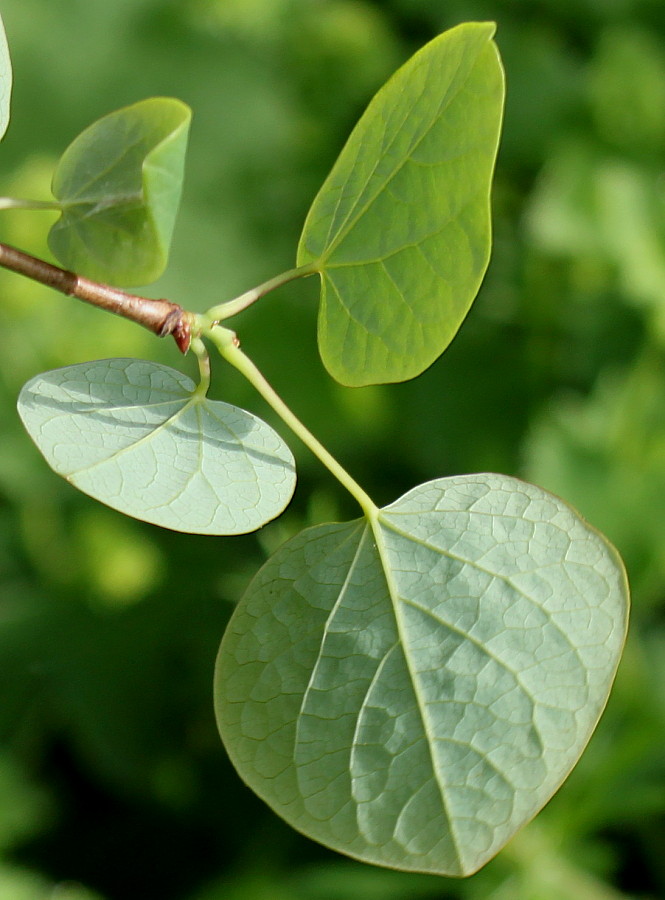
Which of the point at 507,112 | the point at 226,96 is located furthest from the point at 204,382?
the point at 226,96

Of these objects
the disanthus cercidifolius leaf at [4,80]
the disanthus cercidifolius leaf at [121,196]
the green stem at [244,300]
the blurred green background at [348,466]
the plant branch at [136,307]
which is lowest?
the blurred green background at [348,466]

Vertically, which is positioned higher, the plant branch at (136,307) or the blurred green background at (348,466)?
the plant branch at (136,307)

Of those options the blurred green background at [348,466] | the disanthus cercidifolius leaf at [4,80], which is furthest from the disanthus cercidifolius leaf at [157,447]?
the blurred green background at [348,466]

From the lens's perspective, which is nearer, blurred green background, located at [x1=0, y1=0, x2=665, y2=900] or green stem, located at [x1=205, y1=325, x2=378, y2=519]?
green stem, located at [x1=205, y1=325, x2=378, y2=519]

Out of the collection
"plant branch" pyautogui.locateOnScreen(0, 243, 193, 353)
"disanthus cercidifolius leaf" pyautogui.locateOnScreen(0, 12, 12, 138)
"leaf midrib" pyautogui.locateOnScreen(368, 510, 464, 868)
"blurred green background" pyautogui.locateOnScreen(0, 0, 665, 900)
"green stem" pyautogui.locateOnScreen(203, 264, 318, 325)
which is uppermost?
"disanthus cercidifolius leaf" pyautogui.locateOnScreen(0, 12, 12, 138)

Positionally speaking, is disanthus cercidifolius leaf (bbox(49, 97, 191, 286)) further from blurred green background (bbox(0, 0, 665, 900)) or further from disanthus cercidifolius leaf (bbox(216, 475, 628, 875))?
blurred green background (bbox(0, 0, 665, 900))

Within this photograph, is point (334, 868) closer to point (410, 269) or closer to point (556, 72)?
point (410, 269)

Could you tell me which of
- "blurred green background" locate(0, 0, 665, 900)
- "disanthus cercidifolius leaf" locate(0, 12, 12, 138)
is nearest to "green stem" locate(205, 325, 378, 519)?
"disanthus cercidifolius leaf" locate(0, 12, 12, 138)

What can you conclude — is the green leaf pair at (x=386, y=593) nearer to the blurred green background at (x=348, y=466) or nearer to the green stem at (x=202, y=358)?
the green stem at (x=202, y=358)

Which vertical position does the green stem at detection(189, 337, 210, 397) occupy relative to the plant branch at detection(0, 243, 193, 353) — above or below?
below
